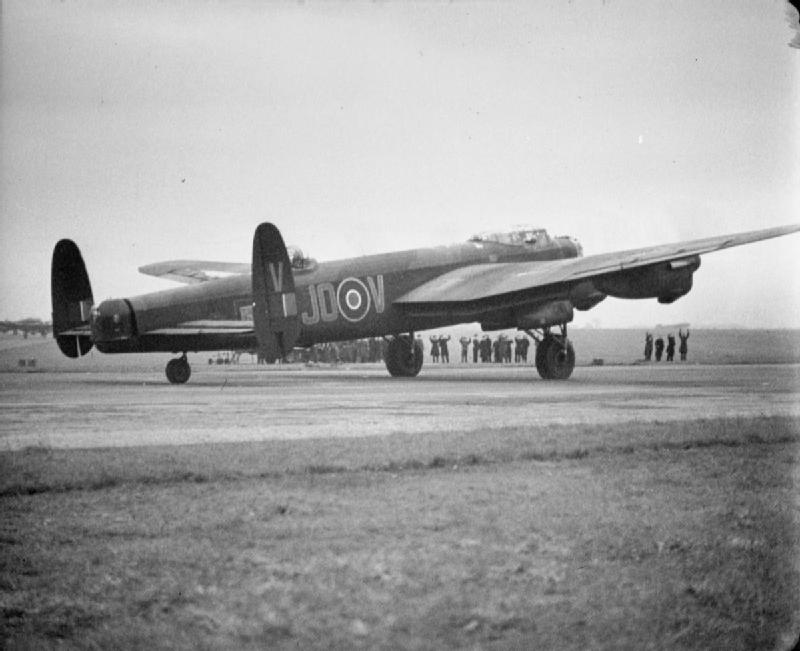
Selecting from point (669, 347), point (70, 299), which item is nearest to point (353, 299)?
point (70, 299)

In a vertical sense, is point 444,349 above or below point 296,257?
below

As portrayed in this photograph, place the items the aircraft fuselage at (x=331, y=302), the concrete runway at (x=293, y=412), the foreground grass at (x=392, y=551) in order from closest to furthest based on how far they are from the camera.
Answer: the foreground grass at (x=392, y=551), the concrete runway at (x=293, y=412), the aircraft fuselage at (x=331, y=302)

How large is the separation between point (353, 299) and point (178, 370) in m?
4.48

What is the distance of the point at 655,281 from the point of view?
465 inches

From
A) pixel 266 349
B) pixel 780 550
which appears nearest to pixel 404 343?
pixel 266 349

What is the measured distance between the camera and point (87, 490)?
5102 millimetres

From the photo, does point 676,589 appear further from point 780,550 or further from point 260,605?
point 260,605

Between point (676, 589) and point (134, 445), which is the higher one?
point (134, 445)

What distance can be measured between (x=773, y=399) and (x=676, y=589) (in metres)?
3.70

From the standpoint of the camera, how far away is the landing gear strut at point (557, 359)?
2019 cm

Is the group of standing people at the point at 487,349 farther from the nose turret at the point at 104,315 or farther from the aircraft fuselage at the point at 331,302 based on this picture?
the nose turret at the point at 104,315

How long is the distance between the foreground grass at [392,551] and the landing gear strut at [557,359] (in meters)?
14.2

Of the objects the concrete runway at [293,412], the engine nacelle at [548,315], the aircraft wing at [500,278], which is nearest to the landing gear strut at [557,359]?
the engine nacelle at [548,315]

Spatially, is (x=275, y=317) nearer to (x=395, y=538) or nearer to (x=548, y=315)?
(x=548, y=315)
